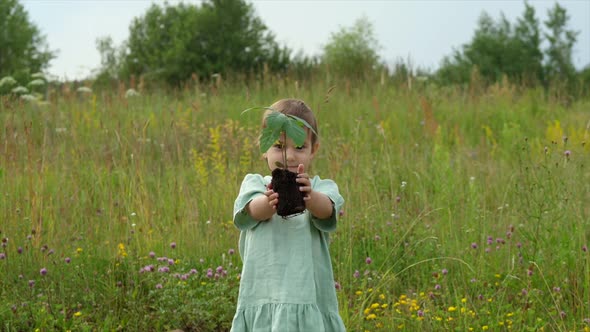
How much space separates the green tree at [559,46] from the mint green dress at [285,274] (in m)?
29.3

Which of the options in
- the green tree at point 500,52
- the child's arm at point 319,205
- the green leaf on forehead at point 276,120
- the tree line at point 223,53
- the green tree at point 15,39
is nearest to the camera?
the green leaf on forehead at point 276,120

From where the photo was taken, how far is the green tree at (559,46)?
32.3 meters

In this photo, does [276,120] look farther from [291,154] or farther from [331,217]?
[331,217]

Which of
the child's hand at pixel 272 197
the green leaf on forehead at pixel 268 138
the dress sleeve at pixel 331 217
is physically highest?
the green leaf on forehead at pixel 268 138

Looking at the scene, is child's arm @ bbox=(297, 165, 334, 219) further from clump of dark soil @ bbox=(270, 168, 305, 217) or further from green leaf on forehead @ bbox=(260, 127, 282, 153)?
green leaf on forehead @ bbox=(260, 127, 282, 153)

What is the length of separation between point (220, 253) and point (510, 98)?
6655 mm

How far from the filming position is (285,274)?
2.51 m

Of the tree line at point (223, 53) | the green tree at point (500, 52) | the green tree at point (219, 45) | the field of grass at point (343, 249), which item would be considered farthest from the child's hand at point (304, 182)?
the green tree at point (500, 52)

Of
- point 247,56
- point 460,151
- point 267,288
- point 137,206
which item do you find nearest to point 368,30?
point 247,56

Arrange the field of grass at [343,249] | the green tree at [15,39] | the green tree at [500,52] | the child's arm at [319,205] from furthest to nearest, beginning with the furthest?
the green tree at [500,52] < the green tree at [15,39] < the field of grass at [343,249] < the child's arm at [319,205]

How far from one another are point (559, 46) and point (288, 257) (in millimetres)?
35189

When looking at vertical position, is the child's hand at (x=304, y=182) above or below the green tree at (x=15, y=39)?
below

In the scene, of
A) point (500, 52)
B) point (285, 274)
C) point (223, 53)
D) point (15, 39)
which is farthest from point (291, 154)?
point (500, 52)

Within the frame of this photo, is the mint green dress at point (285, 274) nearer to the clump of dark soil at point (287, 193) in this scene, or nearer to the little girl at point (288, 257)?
the little girl at point (288, 257)
